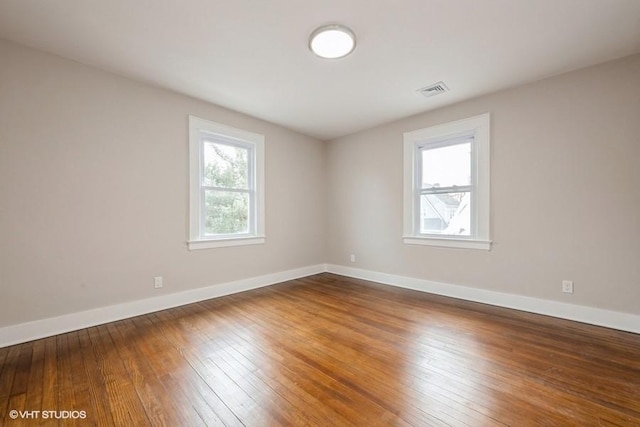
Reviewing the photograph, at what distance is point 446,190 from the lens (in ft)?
11.9

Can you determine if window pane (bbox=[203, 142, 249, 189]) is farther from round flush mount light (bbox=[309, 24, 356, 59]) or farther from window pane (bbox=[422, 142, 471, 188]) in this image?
window pane (bbox=[422, 142, 471, 188])

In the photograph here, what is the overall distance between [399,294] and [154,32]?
383cm

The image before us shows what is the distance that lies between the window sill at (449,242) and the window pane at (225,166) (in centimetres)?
262

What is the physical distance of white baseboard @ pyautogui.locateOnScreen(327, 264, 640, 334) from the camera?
2.45 meters

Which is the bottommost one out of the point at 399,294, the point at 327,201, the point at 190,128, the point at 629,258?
the point at 399,294

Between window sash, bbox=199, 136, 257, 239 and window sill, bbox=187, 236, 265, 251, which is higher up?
window sash, bbox=199, 136, 257, 239

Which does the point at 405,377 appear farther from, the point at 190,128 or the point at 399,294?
the point at 190,128

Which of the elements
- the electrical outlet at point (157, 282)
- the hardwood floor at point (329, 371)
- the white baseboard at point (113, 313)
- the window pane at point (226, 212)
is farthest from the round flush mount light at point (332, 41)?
the white baseboard at point (113, 313)

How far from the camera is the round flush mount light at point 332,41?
2078 mm

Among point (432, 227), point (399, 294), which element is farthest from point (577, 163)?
point (399, 294)

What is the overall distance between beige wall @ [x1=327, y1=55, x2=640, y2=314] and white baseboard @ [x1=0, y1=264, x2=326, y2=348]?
266 centimetres

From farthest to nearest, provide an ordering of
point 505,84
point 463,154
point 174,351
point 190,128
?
point 463,154 → point 190,128 → point 505,84 → point 174,351

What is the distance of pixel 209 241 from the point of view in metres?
3.45

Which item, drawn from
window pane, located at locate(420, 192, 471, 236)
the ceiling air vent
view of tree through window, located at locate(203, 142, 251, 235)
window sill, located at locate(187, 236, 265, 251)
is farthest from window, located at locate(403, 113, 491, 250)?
view of tree through window, located at locate(203, 142, 251, 235)
